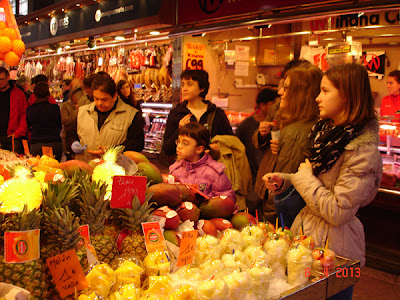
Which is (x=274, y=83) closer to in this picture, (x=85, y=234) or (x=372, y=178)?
(x=372, y=178)

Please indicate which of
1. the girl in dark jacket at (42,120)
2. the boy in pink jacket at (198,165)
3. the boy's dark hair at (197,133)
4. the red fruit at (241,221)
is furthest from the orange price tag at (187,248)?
the girl in dark jacket at (42,120)

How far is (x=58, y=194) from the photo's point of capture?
178 cm

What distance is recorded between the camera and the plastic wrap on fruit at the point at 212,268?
169cm

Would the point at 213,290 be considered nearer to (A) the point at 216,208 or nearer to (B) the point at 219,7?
(A) the point at 216,208

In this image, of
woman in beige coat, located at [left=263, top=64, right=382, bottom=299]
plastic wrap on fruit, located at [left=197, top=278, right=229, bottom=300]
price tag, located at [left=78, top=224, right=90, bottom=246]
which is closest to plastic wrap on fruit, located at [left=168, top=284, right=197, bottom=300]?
plastic wrap on fruit, located at [left=197, top=278, right=229, bottom=300]

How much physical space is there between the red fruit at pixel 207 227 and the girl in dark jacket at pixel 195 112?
6.60 feet

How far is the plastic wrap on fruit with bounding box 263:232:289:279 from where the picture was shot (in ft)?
6.16

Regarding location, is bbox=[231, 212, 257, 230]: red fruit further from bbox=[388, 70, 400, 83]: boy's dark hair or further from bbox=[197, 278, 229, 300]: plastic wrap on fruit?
bbox=[388, 70, 400, 83]: boy's dark hair

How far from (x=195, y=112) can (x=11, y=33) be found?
234 centimetres

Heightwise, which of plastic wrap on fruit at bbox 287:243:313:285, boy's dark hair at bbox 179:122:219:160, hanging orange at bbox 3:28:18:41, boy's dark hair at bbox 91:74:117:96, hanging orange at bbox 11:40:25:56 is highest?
hanging orange at bbox 3:28:18:41

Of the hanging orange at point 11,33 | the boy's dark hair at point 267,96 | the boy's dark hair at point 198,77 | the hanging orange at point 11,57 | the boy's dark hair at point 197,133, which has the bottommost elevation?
the boy's dark hair at point 197,133

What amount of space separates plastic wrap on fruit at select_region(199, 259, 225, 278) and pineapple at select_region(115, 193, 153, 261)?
0.93ft

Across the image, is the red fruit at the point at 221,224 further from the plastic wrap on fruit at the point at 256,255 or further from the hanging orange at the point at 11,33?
the hanging orange at the point at 11,33

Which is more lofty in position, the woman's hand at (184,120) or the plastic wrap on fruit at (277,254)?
the woman's hand at (184,120)
